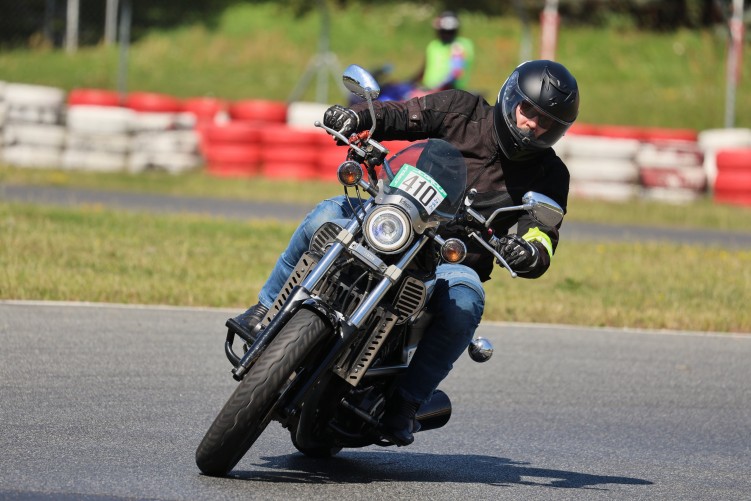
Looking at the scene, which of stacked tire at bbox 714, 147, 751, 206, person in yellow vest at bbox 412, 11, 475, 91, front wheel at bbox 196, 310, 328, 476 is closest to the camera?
front wheel at bbox 196, 310, 328, 476

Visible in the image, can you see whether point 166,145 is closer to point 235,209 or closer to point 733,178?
point 235,209

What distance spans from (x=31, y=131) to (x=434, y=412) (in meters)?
12.9

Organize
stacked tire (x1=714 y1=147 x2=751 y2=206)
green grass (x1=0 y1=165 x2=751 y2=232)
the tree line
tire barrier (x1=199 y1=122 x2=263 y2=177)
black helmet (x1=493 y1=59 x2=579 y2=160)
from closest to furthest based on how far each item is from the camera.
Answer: black helmet (x1=493 y1=59 x2=579 y2=160) → green grass (x1=0 y1=165 x2=751 y2=232) → stacked tire (x1=714 y1=147 x2=751 y2=206) → tire barrier (x1=199 y1=122 x2=263 y2=177) → the tree line

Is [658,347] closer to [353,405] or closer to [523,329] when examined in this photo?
[523,329]

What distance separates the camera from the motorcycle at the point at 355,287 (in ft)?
14.3

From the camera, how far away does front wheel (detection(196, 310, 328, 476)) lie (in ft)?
14.1

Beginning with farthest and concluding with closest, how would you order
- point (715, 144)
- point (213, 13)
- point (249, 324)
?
point (213, 13) → point (715, 144) → point (249, 324)

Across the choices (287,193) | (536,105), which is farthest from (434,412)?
(287,193)

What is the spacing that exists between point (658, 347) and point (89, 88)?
18.8 meters

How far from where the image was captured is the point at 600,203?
17328mm

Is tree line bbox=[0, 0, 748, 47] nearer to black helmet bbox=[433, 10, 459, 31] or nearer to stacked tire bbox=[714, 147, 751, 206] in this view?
stacked tire bbox=[714, 147, 751, 206]

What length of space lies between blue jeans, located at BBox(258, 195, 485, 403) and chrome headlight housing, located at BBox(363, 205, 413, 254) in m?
0.41

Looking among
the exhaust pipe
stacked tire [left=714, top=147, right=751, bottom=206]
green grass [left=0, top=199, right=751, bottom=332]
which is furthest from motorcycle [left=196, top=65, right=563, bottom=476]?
stacked tire [left=714, top=147, right=751, bottom=206]

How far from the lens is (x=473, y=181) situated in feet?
17.3
